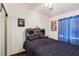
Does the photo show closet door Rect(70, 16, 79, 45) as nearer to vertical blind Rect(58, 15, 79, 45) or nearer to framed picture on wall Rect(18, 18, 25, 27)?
vertical blind Rect(58, 15, 79, 45)

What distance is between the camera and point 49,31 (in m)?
1.14

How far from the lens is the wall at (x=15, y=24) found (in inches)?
39.2

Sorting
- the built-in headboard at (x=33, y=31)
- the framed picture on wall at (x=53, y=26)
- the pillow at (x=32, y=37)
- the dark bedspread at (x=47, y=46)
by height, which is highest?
the framed picture on wall at (x=53, y=26)

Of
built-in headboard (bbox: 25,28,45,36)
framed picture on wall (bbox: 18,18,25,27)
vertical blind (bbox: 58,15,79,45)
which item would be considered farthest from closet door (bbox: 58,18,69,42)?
framed picture on wall (bbox: 18,18,25,27)

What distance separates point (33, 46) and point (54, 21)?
0.49m

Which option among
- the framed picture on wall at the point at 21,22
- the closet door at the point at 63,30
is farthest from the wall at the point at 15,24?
the closet door at the point at 63,30

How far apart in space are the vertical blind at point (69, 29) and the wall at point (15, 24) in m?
0.39

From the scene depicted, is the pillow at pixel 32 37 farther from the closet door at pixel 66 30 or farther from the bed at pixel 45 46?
the closet door at pixel 66 30

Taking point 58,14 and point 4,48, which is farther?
point 58,14

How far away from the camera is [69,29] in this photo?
1090 mm

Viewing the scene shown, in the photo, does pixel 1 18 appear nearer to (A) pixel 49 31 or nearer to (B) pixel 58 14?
(A) pixel 49 31

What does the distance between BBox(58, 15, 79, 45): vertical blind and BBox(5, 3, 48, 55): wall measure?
0.39 meters

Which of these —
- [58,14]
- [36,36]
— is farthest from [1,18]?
[58,14]

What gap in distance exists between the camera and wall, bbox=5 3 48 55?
3.27 feet
